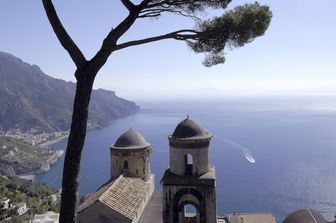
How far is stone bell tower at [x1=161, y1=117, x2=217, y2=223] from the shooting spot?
11680mm

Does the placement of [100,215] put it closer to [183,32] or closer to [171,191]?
[171,191]

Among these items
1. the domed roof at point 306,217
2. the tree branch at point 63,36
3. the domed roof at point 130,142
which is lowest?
the domed roof at point 306,217

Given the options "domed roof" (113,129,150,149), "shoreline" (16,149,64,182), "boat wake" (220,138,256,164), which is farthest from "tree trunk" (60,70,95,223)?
"shoreline" (16,149,64,182)

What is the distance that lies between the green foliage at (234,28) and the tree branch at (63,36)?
264 cm

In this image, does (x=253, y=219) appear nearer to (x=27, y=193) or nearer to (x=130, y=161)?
(x=130, y=161)

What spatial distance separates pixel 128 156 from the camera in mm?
17328

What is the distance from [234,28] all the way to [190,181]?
564 centimetres

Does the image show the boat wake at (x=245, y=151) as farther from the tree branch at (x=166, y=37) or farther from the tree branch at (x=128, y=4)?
the tree branch at (x=128, y=4)

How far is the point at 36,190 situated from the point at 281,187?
42.3m

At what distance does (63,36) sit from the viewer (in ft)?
20.5

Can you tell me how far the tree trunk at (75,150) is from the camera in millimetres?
6012

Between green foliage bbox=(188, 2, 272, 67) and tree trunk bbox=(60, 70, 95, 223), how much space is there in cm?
278

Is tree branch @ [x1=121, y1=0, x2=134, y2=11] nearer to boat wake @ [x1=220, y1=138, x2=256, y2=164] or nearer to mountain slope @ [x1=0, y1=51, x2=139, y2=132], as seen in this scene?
boat wake @ [x1=220, y1=138, x2=256, y2=164]

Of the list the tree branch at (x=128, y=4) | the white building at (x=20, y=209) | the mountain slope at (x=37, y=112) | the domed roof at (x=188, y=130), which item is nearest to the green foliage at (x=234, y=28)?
the tree branch at (x=128, y=4)
